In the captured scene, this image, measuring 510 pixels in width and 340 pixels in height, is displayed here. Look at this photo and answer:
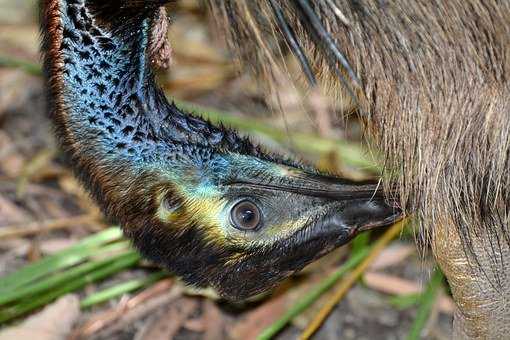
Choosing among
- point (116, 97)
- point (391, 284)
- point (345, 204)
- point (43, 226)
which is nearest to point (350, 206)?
point (345, 204)

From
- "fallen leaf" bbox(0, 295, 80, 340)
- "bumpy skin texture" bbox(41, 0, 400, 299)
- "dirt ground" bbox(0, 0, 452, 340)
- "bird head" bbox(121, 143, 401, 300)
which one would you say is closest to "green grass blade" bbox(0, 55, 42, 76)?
"dirt ground" bbox(0, 0, 452, 340)

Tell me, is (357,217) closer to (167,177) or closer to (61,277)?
(167,177)

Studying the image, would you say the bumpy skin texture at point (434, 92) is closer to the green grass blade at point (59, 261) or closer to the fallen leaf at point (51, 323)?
A: the green grass blade at point (59, 261)

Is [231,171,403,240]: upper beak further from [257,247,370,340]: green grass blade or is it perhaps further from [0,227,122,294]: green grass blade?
[0,227,122,294]: green grass blade

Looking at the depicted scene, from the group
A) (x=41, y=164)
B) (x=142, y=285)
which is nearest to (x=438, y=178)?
(x=142, y=285)

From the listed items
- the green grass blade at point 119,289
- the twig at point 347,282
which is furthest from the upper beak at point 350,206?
the green grass blade at point 119,289

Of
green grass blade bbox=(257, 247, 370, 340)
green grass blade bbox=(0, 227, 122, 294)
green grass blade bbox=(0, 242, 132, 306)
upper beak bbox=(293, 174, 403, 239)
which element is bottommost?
green grass blade bbox=(257, 247, 370, 340)

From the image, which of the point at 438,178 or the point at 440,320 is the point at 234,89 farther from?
the point at 438,178
